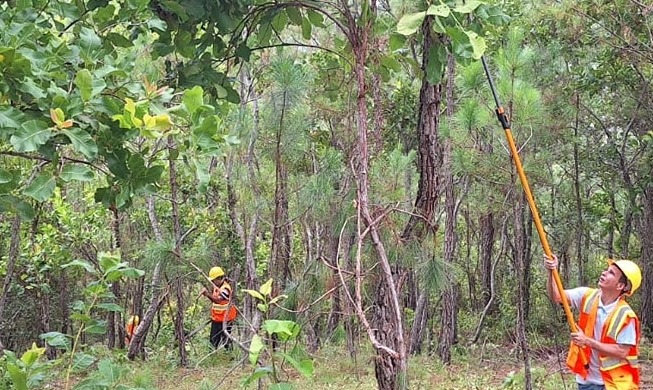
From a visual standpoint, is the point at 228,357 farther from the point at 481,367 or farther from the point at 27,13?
the point at 27,13

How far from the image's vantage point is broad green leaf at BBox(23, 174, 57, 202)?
124cm

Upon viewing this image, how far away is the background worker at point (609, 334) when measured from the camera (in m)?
3.04

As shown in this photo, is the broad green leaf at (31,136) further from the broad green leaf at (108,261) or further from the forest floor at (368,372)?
the forest floor at (368,372)

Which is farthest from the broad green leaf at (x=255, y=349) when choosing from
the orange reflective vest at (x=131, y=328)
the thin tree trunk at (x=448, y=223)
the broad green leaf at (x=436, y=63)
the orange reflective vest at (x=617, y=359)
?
the orange reflective vest at (x=131, y=328)

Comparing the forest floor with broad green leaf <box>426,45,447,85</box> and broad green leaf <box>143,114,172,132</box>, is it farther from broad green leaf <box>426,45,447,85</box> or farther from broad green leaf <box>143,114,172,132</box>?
broad green leaf <box>143,114,172,132</box>

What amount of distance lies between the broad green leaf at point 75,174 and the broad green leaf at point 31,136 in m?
0.13

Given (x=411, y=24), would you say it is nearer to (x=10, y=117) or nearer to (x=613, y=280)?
(x=10, y=117)

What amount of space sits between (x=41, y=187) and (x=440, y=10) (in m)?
0.97

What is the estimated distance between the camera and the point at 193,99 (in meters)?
1.31

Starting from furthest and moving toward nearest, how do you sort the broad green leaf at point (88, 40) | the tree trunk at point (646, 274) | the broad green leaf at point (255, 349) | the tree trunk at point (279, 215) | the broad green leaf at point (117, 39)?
the tree trunk at point (646, 274)
the tree trunk at point (279, 215)
the broad green leaf at point (117, 39)
the broad green leaf at point (88, 40)
the broad green leaf at point (255, 349)

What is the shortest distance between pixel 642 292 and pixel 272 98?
7345 mm

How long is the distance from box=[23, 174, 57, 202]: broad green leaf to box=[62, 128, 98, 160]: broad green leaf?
11cm

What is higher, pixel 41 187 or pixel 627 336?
pixel 41 187

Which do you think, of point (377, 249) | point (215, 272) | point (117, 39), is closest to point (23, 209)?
point (117, 39)
